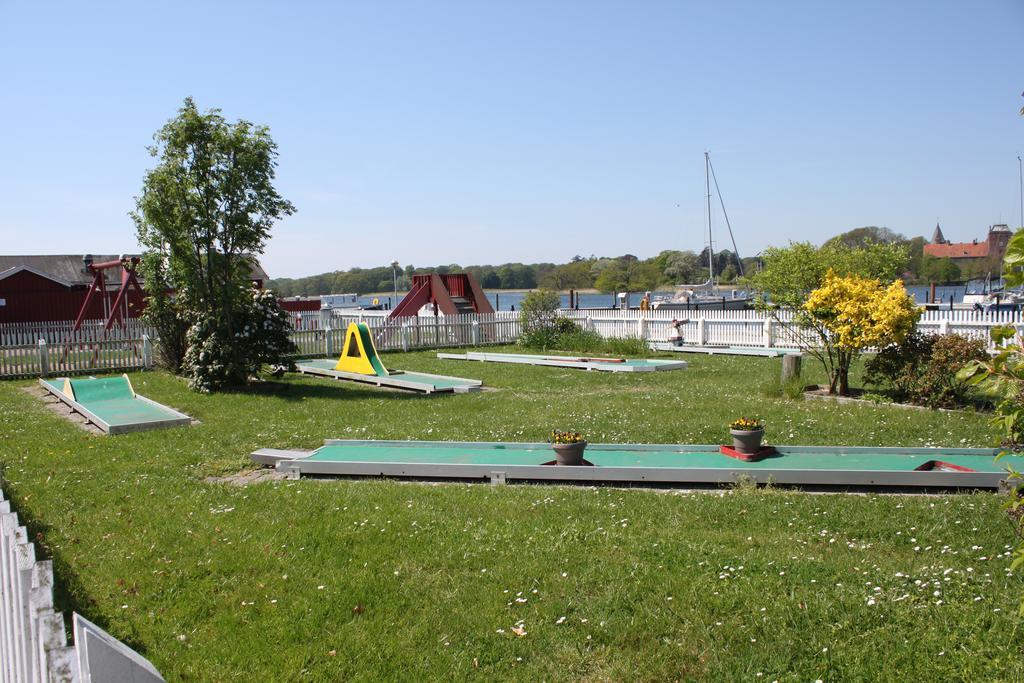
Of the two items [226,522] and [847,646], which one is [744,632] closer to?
[847,646]

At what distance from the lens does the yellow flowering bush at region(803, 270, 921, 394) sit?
537 inches

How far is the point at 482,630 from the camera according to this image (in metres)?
4.91

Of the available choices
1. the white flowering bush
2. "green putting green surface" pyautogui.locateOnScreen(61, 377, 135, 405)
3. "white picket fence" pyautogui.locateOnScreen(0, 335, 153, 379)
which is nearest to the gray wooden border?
the white flowering bush

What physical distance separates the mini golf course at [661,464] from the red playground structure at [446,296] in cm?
2568

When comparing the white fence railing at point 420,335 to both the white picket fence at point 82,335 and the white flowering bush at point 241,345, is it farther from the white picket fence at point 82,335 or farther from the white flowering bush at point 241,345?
the white flowering bush at point 241,345

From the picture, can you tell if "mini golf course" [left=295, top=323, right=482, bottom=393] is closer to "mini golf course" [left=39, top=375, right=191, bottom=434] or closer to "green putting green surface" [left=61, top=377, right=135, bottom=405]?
"green putting green surface" [left=61, top=377, right=135, bottom=405]

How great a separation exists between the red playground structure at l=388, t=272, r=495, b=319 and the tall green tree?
1805cm

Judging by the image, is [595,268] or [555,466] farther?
[595,268]

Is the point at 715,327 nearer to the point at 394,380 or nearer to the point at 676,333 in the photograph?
the point at 676,333

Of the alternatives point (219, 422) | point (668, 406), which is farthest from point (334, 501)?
point (668, 406)

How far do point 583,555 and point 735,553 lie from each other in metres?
1.13

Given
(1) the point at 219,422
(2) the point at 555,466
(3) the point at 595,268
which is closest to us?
(2) the point at 555,466

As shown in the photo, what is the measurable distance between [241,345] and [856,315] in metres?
12.5

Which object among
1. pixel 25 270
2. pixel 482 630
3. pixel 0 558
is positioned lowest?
pixel 482 630
